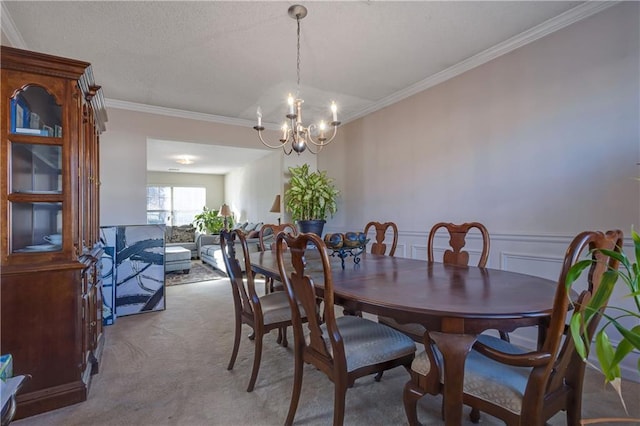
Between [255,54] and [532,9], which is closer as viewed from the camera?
[532,9]

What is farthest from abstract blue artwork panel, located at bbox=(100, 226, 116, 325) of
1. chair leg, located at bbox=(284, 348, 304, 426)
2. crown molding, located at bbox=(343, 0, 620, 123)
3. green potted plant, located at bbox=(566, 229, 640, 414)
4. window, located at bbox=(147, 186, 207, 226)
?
window, located at bbox=(147, 186, 207, 226)

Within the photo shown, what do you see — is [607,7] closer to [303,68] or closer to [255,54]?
[303,68]

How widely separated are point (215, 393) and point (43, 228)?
1.44 m

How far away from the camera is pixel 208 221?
28.4 feet

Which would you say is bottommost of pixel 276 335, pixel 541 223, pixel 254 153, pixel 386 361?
pixel 276 335

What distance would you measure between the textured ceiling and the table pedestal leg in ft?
6.98

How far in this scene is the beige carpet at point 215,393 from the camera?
1.65 m

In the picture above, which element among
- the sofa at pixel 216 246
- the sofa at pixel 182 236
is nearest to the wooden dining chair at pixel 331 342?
the sofa at pixel 216 246

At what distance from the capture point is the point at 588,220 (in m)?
2.21

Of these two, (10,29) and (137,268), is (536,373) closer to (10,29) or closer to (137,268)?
(137,268)

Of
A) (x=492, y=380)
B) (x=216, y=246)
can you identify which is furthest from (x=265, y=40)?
(x=216, y=246)

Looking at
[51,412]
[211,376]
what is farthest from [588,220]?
[51,412]

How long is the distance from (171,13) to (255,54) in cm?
75

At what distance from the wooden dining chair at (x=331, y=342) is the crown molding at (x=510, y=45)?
2584mm
